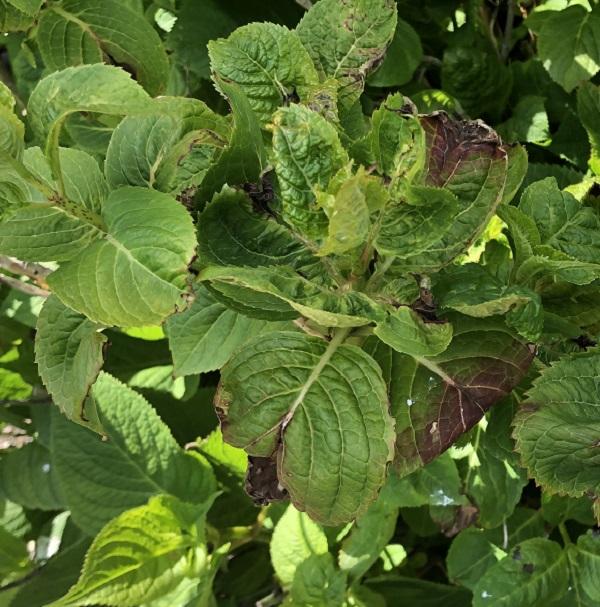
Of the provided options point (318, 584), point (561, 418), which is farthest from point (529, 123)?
point (318, 584)

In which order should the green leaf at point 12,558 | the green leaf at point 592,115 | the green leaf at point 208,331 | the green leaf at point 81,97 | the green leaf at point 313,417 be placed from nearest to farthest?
the green leaf at point 81,97 < the green leaf at point 313,417 < the green leaf at point 208,331 < the green leaf at point 592,115 < the green leaf at point 12,558

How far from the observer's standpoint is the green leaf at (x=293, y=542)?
1.21m

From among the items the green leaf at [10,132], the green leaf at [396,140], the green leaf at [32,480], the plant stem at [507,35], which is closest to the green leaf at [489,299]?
the green leaf at [396,140]

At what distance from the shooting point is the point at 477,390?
2.27 feet

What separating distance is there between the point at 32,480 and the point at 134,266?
1053 millimetres

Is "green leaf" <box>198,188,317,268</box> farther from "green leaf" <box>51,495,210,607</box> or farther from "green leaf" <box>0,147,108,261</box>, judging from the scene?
"green leaf" <box>51,495,210,607</box>

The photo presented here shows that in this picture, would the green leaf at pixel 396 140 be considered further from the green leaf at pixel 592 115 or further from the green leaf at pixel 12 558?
the green leaf at pixel 12 558

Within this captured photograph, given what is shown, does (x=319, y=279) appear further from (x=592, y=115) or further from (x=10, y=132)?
(x=592, y=115)

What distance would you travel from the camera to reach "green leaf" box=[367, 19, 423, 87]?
4.30ft

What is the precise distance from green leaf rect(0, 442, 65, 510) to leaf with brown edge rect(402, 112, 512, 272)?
1.05 meters

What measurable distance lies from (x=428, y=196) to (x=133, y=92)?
0.23 meters

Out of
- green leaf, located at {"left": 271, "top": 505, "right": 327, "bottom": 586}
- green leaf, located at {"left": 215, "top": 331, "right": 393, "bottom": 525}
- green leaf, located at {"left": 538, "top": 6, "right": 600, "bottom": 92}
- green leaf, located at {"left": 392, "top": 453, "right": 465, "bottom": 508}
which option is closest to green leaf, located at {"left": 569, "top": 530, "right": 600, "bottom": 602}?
green leaf, located at {"left": 392, "top": 453, "right": 465, "bottom": 508}

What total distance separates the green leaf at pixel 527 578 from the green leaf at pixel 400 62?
784 mm

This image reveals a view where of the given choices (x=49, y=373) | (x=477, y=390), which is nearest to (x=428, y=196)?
(x=477, y=390)
